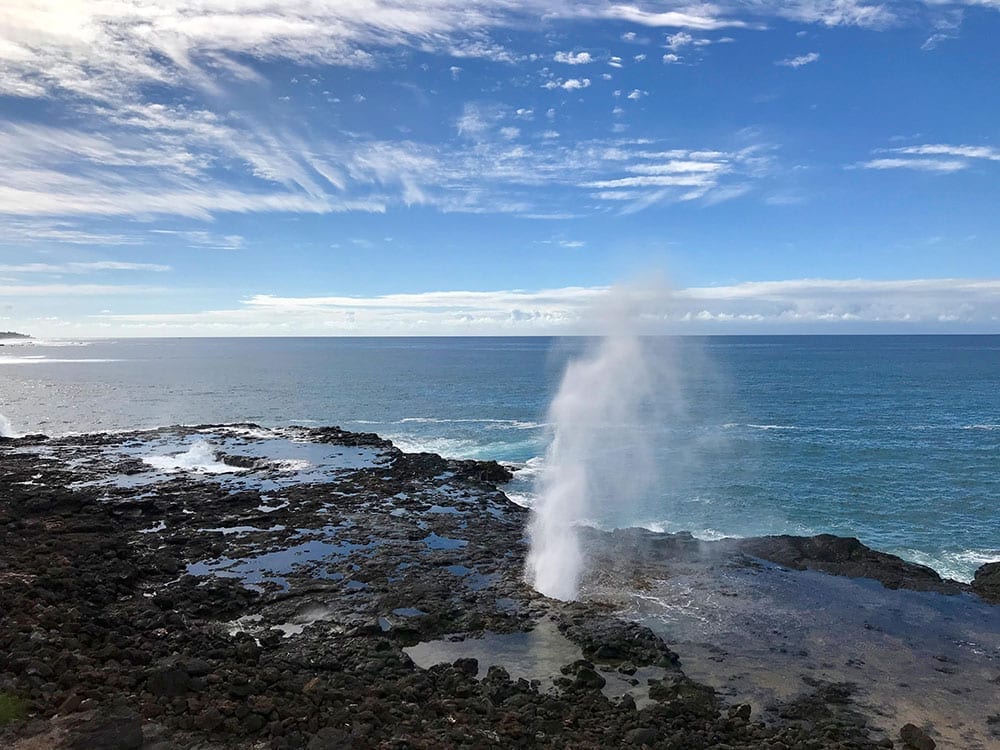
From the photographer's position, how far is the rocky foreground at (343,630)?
15891 millimetres

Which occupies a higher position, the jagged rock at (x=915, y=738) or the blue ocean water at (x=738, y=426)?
the jagged rock at (x=915, y=738)

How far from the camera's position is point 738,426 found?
69875mm

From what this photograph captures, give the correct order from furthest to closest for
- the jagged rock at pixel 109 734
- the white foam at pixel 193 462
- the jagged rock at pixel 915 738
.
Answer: the white foam at pixel 193 462 → the jagged rock at pixel 915 738 → the jagged rock at pixel 109 734

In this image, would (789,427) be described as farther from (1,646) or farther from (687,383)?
(1,646)

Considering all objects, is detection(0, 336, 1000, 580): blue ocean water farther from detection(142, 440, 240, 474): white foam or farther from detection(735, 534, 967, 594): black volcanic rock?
detection(142, 440, 240, 474): white foam

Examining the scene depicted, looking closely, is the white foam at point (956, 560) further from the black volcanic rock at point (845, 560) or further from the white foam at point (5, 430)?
the white foam at point (5, 430)

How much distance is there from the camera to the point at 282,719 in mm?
15680

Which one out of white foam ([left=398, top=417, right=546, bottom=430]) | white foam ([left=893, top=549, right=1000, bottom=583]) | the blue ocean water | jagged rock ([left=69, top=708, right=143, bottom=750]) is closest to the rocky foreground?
jagged rock ([left=69, top=708, right=143, bottom=750])

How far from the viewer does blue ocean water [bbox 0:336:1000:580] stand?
39719mm

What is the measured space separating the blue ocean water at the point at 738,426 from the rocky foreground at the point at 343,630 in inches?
313

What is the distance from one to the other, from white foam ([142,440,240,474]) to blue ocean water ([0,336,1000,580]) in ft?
56.7

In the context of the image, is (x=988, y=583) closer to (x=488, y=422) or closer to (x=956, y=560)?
(x=956, y=560)

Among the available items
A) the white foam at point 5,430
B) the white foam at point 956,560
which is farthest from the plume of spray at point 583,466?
the white foam at point 5,430

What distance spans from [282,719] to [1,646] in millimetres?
8989
